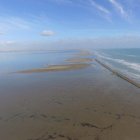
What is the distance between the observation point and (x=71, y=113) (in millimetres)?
13359

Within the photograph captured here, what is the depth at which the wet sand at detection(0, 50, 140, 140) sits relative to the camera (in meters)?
10.3

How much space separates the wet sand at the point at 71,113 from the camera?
10.3 m

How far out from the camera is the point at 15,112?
13859 millimetres

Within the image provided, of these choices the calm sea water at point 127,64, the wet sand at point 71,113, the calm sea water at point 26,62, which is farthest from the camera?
Answer: the calm sea water at point 26,62

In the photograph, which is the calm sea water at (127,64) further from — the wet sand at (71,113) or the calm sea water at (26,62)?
the calm sea water at (26,62)

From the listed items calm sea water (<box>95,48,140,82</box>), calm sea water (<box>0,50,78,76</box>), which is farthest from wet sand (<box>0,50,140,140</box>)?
calm sea water (<box>0,50,78,76</box>)

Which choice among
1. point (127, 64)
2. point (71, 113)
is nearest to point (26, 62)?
point (127, 64)

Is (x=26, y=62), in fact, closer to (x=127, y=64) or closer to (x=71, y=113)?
(x=127, y=64)

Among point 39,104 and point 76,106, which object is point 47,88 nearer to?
point 39,104

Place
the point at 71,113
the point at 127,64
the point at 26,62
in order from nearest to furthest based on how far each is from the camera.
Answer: the point at 71,113 → the point at 127,64 → the point at 26,62

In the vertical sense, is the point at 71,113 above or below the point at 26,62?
above

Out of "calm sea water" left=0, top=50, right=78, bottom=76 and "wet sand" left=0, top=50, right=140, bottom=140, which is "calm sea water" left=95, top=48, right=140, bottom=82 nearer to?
"wet sand" left=0, top=50, right=140, bottom=140

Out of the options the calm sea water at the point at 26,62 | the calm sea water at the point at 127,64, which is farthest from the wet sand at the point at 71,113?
the calm sea water at the point at 26,62

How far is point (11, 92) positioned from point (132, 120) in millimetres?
13023
